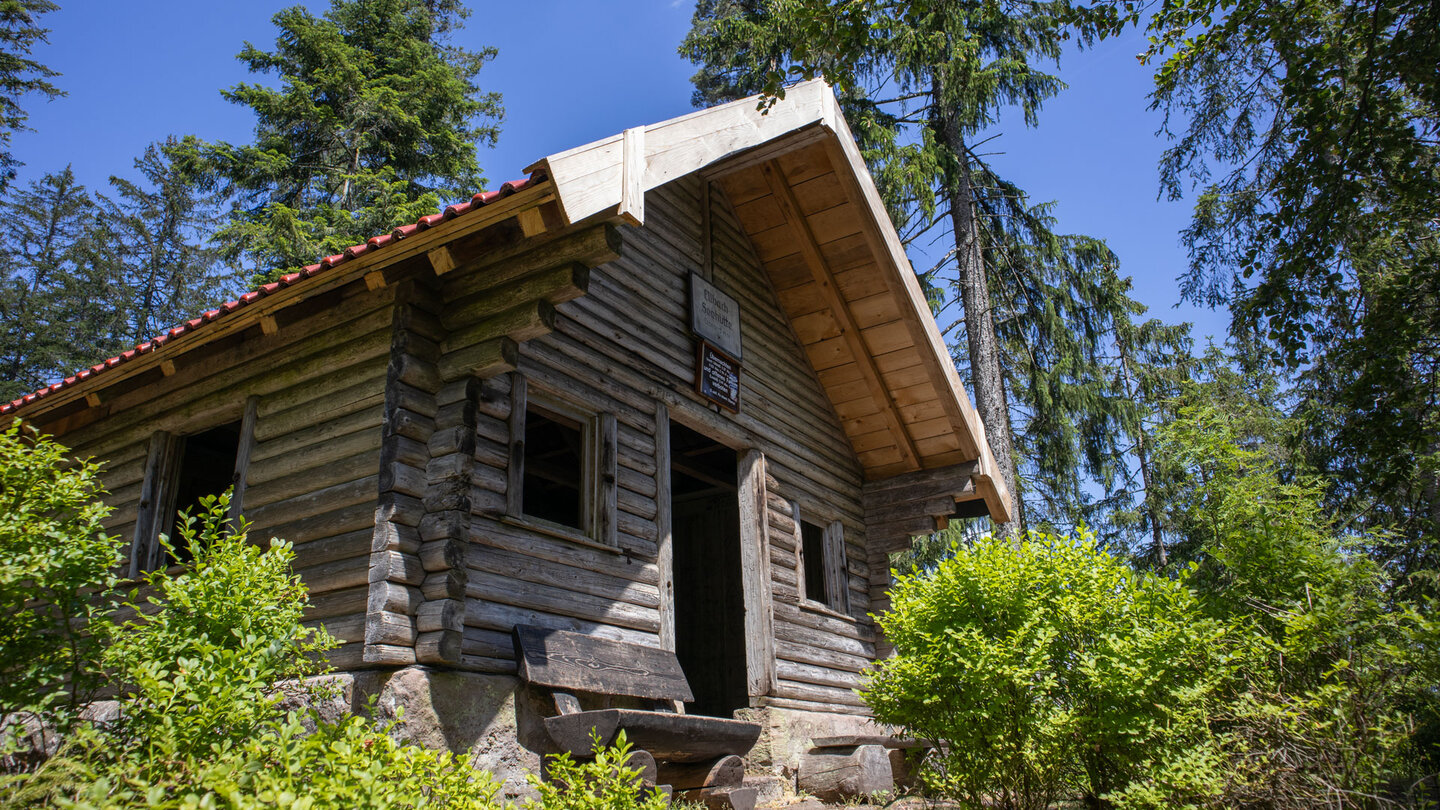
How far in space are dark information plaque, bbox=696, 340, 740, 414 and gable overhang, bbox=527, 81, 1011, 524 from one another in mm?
1739

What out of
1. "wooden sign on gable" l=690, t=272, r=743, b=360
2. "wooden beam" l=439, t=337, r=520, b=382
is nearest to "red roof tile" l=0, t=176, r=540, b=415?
"wooden beam" l=439, t=337, r=520, b=382

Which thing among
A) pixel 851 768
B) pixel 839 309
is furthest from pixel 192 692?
pixel 839 309

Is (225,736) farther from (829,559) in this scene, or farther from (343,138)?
Result: (343,138)

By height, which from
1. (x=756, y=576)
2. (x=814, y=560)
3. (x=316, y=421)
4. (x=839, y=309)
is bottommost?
(x=756, y=576)

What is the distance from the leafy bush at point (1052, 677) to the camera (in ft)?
17.3

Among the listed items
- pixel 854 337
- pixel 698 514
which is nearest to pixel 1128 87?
pixel 854 337

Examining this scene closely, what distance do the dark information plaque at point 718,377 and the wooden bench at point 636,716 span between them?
9.27 feet

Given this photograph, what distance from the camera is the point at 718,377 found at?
30.5ft

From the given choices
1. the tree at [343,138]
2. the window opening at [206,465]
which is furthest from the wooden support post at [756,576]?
the tree at [343,138]

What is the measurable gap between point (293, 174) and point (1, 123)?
925cm

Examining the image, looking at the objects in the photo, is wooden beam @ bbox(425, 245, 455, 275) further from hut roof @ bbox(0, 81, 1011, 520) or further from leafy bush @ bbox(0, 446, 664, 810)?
leafy bush @ bbox(0, 446, 664, 810)

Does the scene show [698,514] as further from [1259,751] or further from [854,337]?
[1259,751]

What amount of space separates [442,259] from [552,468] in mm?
5689

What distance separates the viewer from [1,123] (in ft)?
81.8
